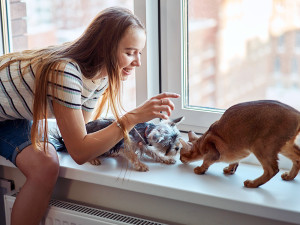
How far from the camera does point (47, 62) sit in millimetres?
1256

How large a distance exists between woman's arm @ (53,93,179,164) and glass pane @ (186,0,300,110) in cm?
34

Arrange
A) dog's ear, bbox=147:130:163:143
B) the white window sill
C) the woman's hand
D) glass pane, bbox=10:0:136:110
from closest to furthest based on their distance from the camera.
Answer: the white window sill
the woman's hand
dog's ear, bbox=147:130:163:143
glass pane, bbox=10:0:136:110

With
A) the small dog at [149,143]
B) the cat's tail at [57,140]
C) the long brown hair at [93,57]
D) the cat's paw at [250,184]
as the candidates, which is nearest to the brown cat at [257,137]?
the cat's paw at [250,184]

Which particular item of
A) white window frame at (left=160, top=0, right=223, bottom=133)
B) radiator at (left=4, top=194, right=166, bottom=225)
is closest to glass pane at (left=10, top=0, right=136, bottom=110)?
white window frame at (left=160, top=0, right=223, bottom=133)

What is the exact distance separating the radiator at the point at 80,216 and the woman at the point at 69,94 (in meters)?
0.06

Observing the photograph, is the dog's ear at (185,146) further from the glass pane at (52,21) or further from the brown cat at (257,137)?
the glass pane at (52,21)

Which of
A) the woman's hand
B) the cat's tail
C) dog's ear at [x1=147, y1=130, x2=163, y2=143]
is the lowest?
the cat's tail

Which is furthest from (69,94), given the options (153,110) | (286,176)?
(286,176)

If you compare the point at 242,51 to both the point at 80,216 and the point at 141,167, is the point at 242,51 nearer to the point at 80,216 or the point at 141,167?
the point at 141,167

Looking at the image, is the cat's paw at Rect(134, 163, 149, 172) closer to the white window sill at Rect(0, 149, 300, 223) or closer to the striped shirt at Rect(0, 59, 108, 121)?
the white window sill at Rect(0, 149, 300, 223)

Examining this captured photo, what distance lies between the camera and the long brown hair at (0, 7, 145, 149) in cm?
124

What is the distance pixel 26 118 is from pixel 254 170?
75 centimetres

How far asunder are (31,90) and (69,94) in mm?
172

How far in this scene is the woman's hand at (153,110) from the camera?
3.99ft
